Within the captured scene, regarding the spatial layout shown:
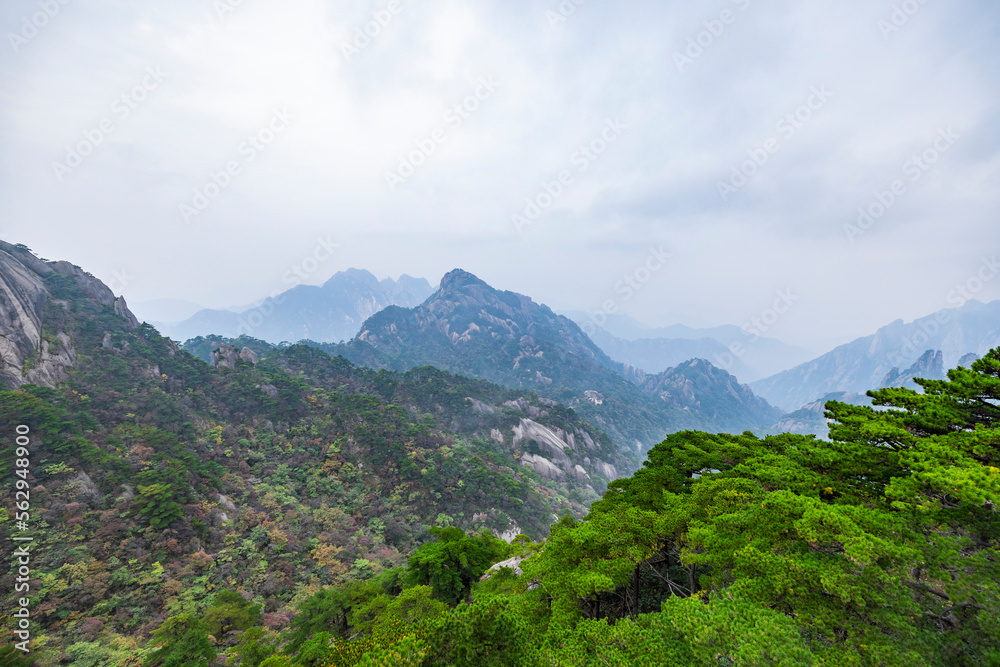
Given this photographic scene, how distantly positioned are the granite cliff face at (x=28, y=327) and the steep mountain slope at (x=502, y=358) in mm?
75617

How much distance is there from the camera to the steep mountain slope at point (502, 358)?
12912cm

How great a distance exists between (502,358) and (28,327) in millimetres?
133882

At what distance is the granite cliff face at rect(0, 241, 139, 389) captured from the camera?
31062 millimetres

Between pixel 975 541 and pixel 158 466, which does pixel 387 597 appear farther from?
pixel 158 466

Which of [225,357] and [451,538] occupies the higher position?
[225,357]

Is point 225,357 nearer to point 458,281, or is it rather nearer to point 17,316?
point 17,316

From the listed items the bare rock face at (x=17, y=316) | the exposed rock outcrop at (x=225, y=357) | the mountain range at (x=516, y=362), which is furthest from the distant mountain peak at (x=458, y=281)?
the bare rock face at (x=17, y=316)

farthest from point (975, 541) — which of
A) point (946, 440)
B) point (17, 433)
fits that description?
point (17, 433)

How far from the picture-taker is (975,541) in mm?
7828

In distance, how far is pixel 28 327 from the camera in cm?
3453

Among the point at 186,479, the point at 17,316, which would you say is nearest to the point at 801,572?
the point at 186,479

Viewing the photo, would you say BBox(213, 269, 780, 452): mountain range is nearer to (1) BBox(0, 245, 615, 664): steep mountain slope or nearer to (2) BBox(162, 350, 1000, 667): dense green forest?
(1) BBox(0, 245, 615, 664): steep mountain slope

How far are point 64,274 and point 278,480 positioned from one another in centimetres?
5148

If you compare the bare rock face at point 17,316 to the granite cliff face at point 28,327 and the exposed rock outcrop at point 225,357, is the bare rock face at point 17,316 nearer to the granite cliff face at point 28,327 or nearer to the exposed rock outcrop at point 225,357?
the granite cliff face at point 28,327
